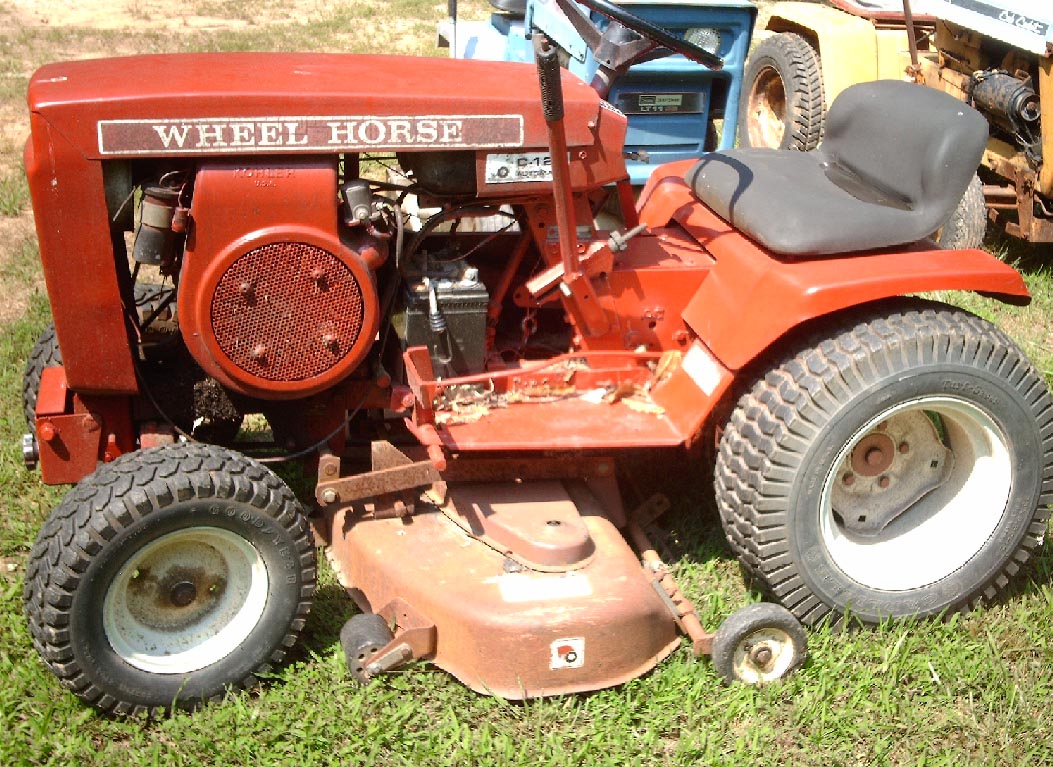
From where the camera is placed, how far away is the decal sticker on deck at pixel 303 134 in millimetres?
2885

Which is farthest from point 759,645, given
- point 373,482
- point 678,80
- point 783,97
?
point 783,97

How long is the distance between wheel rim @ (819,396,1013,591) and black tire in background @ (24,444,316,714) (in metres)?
1.58

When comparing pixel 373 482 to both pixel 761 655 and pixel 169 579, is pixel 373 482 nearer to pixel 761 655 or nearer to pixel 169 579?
pixel 169 579

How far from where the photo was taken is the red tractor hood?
287cm

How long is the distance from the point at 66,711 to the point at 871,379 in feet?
7.68

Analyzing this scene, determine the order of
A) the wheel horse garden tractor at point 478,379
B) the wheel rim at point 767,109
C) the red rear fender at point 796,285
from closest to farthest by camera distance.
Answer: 1. the wheel horse garden tractor at point 478,379
2. the red rear fender at point 796,285
3. the wheel rim at point 767,109

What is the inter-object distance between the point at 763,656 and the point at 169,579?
165 cm

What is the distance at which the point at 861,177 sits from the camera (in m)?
3.68

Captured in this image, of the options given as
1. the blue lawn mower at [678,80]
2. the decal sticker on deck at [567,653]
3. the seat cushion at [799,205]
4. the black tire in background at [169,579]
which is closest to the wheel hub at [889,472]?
the seat cushion at [799,205]

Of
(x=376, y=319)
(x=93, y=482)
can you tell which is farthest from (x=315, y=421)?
(x=93, y=482)

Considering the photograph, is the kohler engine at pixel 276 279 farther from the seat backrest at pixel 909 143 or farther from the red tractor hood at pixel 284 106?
the seat backrest at pixel 909 143

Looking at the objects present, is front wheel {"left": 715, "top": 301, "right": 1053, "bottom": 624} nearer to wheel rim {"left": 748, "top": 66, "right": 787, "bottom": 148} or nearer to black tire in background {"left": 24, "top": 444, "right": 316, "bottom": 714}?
black tire in background {"left": 24, "top": 444, "right": 316, "bottom": 714}

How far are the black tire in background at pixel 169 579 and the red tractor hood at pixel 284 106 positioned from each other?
0.82 meters

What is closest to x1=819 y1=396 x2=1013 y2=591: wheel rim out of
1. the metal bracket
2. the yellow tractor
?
the metal bracket
